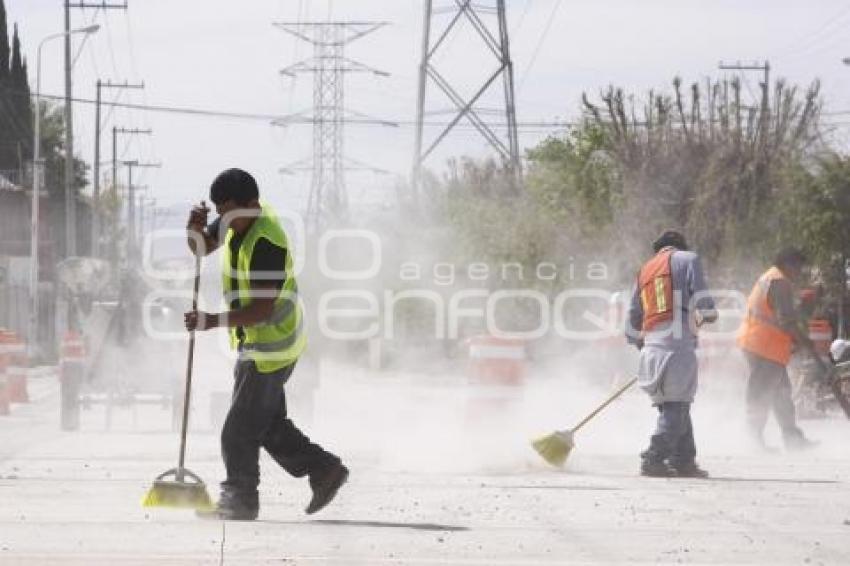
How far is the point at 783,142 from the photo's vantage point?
1506 inches

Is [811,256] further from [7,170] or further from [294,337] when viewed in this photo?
[7,170]

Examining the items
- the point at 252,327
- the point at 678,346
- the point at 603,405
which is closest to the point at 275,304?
the point at 252,327

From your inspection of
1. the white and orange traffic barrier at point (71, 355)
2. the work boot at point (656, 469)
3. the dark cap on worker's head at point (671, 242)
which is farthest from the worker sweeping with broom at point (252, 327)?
the white and orange traffic barrier at point (71, 355)

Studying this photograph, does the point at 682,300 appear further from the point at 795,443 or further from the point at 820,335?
the point at 820,335

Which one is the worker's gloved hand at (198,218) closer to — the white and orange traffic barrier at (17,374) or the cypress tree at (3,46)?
the white and orange traffic barrier at (17,374)

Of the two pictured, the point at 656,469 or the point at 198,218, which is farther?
the point at 656,469

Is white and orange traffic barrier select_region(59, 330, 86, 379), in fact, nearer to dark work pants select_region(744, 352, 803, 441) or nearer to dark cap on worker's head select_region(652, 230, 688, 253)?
dark work pants select_region(744, 352, 803, 441)

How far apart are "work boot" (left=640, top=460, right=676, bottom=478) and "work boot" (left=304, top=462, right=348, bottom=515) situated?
11.4ft

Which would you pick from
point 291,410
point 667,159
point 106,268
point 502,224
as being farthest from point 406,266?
point 291,410

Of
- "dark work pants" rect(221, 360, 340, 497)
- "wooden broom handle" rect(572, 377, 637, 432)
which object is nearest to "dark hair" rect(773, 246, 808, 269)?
"wooden broom handle" rect(572, 377, 637, 432)

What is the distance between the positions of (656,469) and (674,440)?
0.23m

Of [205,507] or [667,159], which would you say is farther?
[667,159]

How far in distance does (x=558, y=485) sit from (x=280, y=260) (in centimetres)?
315

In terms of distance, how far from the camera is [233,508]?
415 inches
